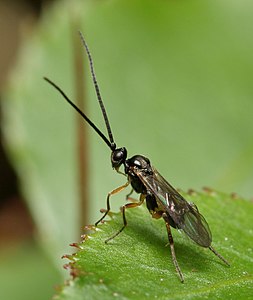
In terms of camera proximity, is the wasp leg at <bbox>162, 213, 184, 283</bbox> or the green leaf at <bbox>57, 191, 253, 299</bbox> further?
the wasp leg at <bbox>162, 213, 184, 283</bbox>

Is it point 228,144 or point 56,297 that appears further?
point 228,144

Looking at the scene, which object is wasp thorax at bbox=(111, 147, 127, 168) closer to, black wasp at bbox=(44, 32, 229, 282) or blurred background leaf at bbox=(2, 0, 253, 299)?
black wasp at bbox=(44, 32, 229, 282)

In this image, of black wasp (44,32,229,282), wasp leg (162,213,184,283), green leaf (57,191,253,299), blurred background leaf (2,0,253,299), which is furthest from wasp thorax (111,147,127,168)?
blurred background leaf (2,0,253,299)

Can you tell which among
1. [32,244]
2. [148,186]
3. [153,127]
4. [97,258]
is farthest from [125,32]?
[97,258]

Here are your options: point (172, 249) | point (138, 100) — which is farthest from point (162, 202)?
point (138, 100)

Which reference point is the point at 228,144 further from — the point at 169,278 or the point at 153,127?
the point at 169,278

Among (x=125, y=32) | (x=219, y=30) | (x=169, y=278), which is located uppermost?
(x=125, y=32)

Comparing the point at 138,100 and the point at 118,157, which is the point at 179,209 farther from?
the point at 138,100

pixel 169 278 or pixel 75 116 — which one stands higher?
pixel 75 116
